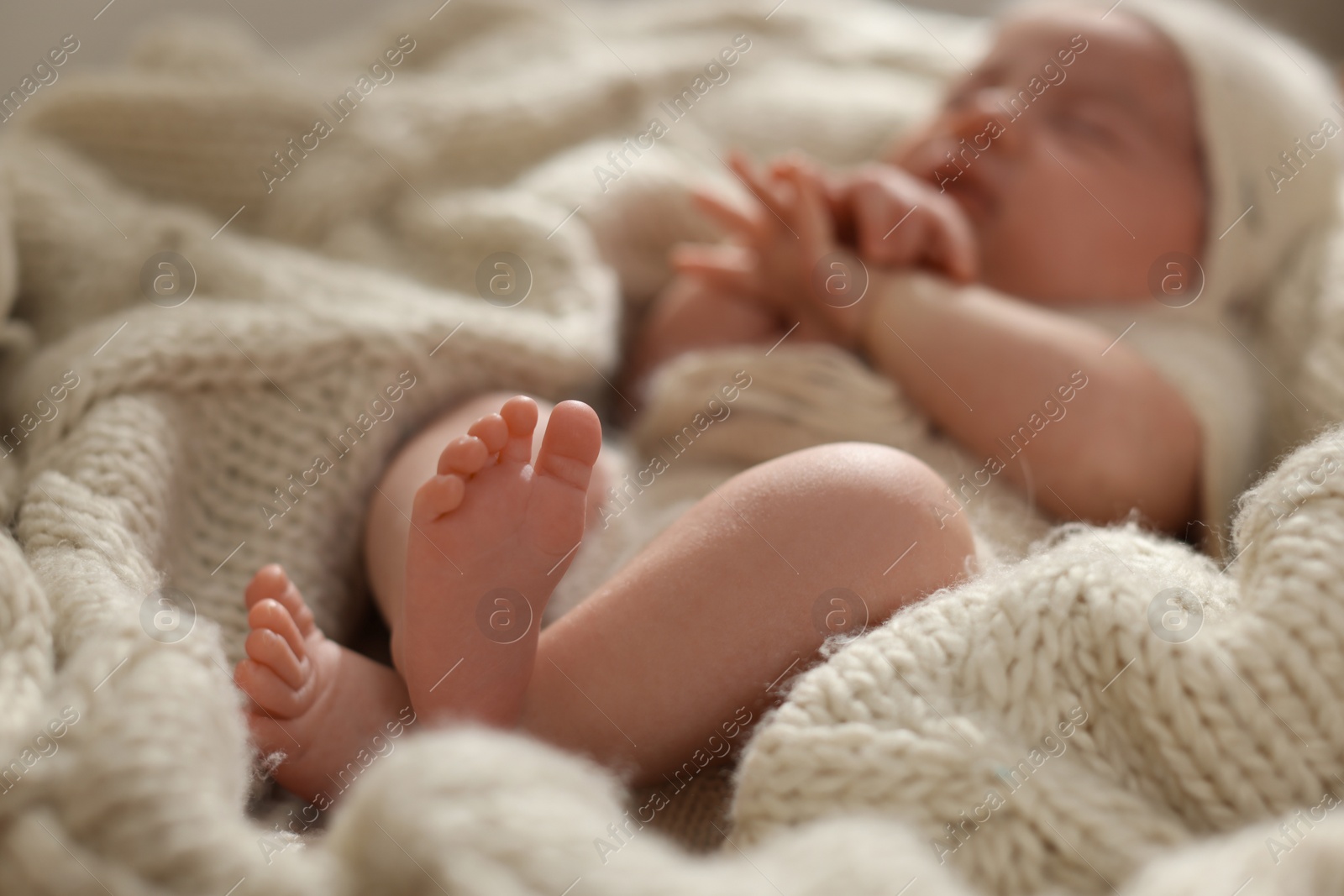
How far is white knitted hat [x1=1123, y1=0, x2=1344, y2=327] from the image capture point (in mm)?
956

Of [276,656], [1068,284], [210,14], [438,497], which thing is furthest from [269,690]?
[210,14]

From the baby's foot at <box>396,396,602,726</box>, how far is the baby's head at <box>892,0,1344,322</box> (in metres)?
0.64

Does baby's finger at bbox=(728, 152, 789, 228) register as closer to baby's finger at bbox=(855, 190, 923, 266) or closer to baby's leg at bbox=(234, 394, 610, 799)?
baby's finger at bbox=(855, 190, 923, 266)

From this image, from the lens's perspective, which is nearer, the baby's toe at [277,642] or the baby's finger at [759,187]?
the baby's toe at [277,642]

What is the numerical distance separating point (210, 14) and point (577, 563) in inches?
60.2

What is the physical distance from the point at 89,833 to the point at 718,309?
764 millimetres

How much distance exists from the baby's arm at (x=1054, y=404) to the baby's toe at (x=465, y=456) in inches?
18.0

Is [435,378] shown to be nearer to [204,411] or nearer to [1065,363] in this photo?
[204,411]

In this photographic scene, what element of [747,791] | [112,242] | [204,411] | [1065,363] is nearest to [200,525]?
[204,411]

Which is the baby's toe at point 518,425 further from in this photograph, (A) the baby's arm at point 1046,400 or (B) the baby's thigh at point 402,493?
(A) the baby's arm at point 1046,400

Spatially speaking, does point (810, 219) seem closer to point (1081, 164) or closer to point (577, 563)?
point (1081, 164)

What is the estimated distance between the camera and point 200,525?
0.72m

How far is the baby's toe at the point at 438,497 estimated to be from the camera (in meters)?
0.55

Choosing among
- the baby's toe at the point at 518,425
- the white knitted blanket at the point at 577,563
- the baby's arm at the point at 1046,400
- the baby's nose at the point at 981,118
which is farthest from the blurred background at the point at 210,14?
the baby's toe at the point at 518,425
